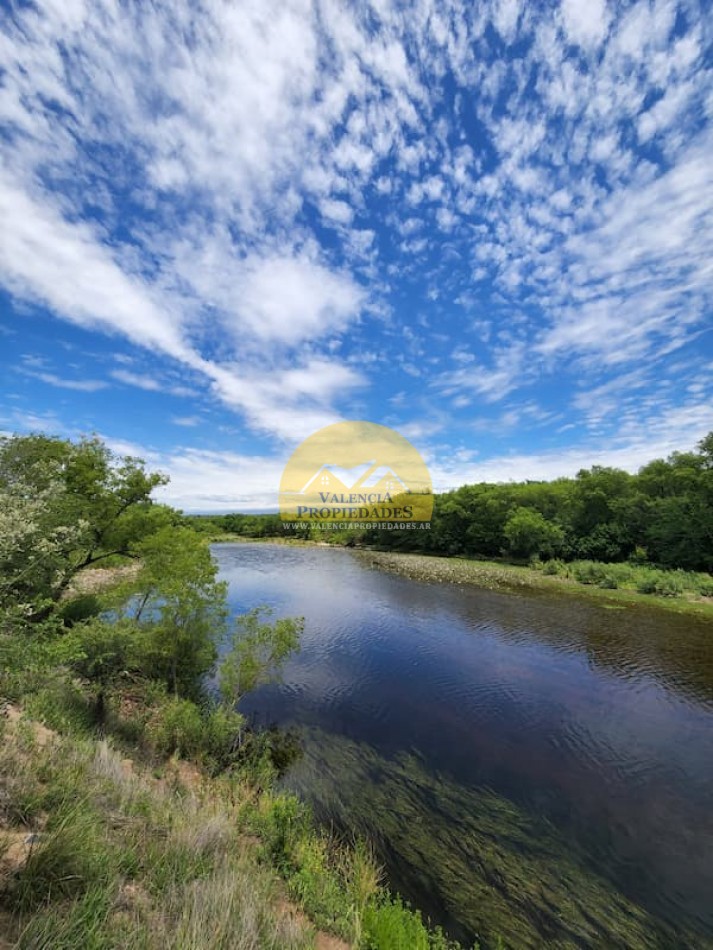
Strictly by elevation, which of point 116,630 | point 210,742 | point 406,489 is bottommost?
point 210,742

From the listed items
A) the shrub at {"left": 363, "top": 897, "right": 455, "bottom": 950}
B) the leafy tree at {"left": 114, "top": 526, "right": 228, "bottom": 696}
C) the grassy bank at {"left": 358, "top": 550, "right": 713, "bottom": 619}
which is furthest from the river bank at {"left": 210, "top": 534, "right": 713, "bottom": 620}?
the shrub at {"left": 363, "top": 897, "right": 455, "bottom": 950}

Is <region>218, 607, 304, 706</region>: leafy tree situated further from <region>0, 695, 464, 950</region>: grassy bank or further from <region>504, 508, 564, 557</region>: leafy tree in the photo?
<region>504, 508, 564, 557</region>: leafy tree

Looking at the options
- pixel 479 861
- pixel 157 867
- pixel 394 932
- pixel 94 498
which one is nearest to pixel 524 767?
pixel 479 861

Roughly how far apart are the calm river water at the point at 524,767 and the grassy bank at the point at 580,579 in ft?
16.9

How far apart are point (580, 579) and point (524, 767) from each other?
32.4 meters

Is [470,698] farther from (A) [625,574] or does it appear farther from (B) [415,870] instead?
(A) [625,574]

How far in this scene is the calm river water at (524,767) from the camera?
8.28m

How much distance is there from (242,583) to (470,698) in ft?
98.2

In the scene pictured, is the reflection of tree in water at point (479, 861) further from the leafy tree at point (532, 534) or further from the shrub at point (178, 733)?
the leafy tree at point (532, 534)

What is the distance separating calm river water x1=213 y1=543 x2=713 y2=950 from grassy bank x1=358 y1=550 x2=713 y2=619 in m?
5.15

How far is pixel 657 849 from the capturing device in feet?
31.7

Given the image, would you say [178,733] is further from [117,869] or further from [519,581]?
[519,581]

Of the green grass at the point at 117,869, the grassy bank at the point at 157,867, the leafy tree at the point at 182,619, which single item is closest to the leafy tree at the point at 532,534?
the leafy tree at the point at 182,619

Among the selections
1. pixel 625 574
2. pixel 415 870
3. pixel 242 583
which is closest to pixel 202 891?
pixel 415 870
